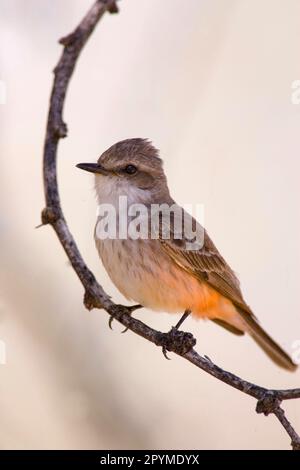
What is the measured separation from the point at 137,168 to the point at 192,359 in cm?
184

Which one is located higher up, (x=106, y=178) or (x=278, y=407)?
(x=106, y=178)

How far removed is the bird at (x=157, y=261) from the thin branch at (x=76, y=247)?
78cm

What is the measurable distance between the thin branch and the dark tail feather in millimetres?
1524

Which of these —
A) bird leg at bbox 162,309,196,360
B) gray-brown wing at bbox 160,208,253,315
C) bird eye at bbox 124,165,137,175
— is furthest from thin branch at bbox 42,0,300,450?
bird eye at bbox 124,165,137,175

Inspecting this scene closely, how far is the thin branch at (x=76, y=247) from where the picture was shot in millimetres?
2915

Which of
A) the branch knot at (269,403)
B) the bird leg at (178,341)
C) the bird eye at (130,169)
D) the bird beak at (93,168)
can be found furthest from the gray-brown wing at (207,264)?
the branch knot at (269,403)

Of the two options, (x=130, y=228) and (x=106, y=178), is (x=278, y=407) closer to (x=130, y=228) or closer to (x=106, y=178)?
(x=130, y=228)

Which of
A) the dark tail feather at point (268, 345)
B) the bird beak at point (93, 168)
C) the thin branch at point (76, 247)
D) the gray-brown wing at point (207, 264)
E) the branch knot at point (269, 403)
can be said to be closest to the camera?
the thin branch at point (76, 247)

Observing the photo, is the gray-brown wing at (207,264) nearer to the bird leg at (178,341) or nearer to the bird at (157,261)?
the bird at (157,261)

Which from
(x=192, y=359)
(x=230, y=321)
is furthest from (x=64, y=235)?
(x=230, y=321)

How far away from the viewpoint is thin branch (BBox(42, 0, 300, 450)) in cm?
291

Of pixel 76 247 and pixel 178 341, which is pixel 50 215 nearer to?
pixel 76 247

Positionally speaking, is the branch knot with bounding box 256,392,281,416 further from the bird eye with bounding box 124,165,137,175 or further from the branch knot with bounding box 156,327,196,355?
the bird eye with bounding box 124,165,137,175

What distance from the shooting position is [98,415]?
14.5 feet
